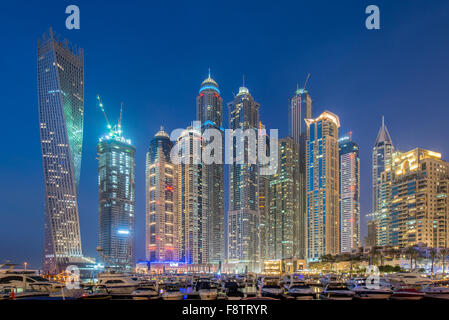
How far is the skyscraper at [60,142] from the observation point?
117 meters

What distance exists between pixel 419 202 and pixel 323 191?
2285 inches

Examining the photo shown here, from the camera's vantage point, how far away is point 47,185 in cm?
12000

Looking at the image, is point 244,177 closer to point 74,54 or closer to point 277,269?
point 277,269

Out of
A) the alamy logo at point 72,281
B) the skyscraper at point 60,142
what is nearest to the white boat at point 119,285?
the alamy logo at point 72,281

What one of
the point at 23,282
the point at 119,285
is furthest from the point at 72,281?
the point at 119,285

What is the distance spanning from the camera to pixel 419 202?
450 feet

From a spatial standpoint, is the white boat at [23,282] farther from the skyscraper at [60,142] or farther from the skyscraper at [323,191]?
the skyscraper at [323,191]

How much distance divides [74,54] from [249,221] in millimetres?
107667

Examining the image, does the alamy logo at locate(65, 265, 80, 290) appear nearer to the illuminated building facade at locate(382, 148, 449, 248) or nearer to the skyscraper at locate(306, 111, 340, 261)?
the illuminated building facade at locate(382, 148, 449, 248)

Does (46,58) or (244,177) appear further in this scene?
(244,177)

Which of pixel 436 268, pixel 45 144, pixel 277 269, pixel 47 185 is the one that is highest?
pixel 45 144

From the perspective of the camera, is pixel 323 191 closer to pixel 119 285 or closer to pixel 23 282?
pixel 119 285
